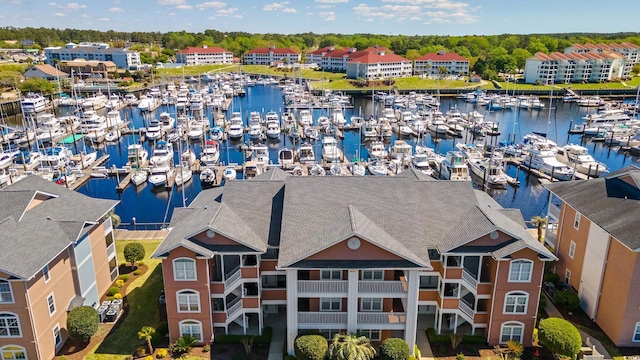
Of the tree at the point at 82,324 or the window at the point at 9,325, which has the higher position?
the window at the point at 9,325

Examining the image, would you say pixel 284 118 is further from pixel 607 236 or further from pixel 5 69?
pixel 5 69

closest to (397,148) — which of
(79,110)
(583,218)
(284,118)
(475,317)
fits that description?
(284,118)

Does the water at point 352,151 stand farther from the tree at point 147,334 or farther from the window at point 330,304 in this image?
the window at point 330,304

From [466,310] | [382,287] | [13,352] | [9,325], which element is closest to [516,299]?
[466,310]

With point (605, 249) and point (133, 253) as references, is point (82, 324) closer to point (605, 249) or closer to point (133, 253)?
point (133, 253)

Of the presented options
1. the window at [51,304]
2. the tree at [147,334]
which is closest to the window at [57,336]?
the window at [51,304]

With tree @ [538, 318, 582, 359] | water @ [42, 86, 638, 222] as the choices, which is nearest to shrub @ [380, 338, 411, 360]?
tree @ [538, 318, 582, 359]
